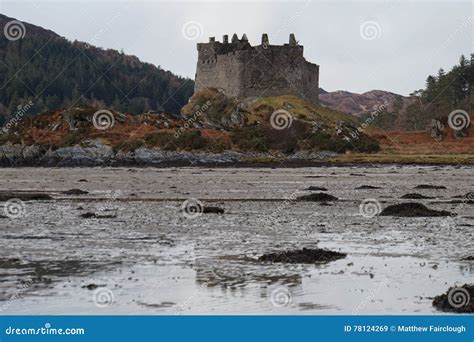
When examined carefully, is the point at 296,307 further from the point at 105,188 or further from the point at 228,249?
the point at 105,188

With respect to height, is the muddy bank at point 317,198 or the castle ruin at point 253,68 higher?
the castle ruin at point 253,68

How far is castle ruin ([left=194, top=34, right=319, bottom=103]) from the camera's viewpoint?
459 feet

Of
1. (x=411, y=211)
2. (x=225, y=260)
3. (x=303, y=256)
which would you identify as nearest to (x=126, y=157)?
(x=411, y=211)

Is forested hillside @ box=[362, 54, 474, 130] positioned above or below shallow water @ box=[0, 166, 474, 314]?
above

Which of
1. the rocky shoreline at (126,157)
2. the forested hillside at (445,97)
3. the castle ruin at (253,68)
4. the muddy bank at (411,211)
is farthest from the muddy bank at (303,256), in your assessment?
the forested hillside at (445,97)

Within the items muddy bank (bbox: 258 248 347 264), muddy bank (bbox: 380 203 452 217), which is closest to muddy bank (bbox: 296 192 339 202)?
muddy bank (bbox: 380 203 452 217)

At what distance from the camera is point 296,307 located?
559 inches

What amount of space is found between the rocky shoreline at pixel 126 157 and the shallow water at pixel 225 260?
208 ft

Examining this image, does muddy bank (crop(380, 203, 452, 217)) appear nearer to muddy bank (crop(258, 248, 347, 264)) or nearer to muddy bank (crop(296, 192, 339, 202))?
muddy bank (crop(296, 192, 339, 202))

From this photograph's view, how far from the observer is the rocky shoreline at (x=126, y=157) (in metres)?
104

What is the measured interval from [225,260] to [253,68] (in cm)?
12106

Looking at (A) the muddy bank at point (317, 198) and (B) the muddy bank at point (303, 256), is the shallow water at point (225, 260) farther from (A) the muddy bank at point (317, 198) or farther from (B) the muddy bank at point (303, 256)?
(A) the muddy bank at point (317, 198)

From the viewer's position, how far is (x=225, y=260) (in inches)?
802

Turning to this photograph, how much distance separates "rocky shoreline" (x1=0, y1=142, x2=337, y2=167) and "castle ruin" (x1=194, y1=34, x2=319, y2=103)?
3274cm
